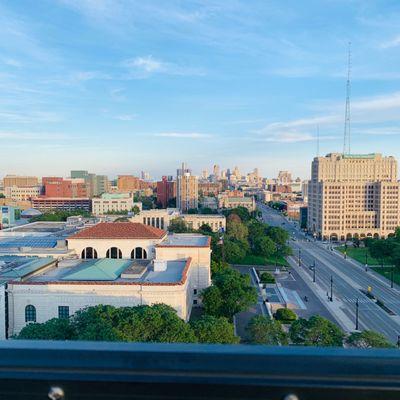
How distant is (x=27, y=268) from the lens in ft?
49.7

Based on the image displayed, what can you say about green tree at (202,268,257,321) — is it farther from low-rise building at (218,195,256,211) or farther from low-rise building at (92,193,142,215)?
low-rise building at (218,195,256,211)

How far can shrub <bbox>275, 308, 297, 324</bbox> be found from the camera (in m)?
18.1

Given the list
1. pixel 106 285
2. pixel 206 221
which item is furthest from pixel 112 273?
pixel 206 221

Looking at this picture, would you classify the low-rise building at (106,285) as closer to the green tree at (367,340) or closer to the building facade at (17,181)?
the green tree at (367,340)

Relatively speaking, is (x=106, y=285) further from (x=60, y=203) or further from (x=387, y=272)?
(x=60, y=203)

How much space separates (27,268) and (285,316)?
34.4 feet

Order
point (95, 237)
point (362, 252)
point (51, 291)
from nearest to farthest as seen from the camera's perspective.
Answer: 1. point (51, 291)
2. point (95, 237)
3. point (362, 252)

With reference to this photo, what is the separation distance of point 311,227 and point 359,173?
8892 millimetres

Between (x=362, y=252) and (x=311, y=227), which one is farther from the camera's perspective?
(x=311, y=227)


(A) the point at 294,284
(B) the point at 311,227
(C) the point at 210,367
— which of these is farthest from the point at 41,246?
(B) the point at 311,227

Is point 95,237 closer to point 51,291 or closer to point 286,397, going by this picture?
point 51,291

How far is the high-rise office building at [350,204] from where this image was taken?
157ft

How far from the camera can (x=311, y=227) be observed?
2047 inches

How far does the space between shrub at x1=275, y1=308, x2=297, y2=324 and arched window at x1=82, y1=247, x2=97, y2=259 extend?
893cm
